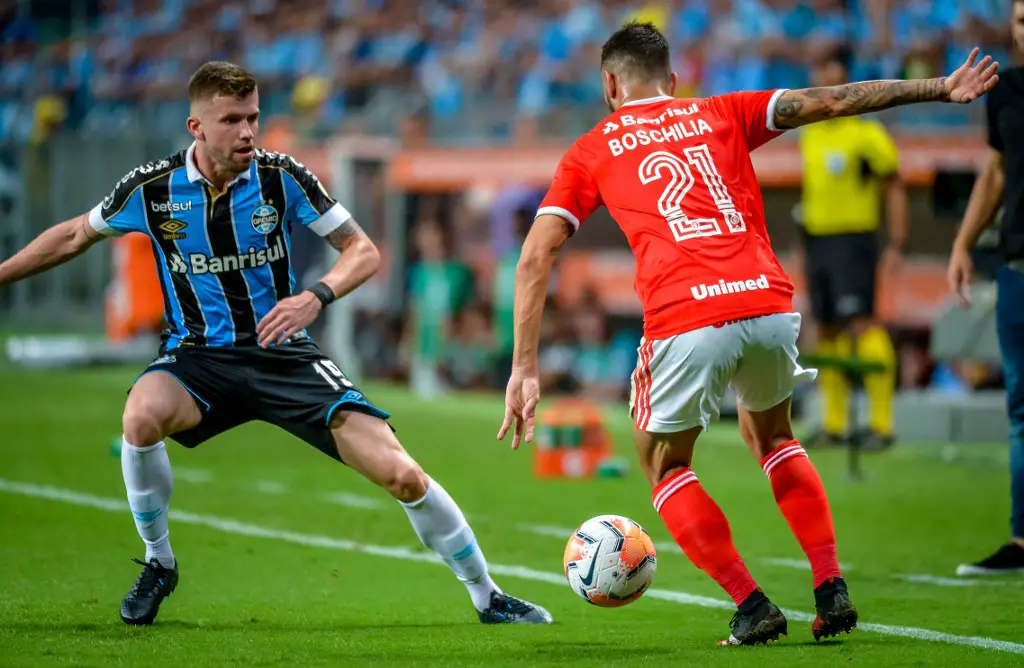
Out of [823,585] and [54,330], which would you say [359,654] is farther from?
[54,330]

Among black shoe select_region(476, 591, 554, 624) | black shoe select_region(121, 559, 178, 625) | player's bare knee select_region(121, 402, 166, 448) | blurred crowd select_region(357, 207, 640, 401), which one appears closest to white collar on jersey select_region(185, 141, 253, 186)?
player's bare knee select_region(121, 402, 166, 448)

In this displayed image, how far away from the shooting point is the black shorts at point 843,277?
1219cm

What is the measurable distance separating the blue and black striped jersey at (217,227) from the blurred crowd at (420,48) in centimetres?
1206

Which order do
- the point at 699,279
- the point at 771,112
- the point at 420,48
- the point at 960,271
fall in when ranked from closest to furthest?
the point at 699,279
the point at 771,112
the point at 960,271
the point at 420,48

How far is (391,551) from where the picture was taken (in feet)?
25.2

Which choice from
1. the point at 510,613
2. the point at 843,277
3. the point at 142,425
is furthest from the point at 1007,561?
the point at 843,277

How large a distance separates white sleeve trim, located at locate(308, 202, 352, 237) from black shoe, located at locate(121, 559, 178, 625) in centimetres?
143

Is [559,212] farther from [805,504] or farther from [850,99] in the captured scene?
[805,504]

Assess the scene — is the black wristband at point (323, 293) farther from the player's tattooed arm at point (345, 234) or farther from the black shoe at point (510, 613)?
the black shoe at point (510, 613)

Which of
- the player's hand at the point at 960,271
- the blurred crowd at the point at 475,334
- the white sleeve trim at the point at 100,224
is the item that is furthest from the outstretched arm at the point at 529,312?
the blurred crowd at the point at 475,334

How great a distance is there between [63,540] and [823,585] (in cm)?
431

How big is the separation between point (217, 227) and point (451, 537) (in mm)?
1483

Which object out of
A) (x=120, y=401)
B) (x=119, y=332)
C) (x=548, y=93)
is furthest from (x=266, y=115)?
(x=120, y=401)

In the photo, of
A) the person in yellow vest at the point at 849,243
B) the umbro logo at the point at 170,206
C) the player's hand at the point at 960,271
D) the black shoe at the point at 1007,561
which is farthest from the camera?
the person in yellow vest at the point at 849,243
